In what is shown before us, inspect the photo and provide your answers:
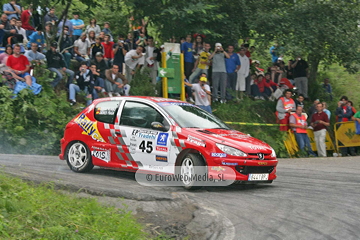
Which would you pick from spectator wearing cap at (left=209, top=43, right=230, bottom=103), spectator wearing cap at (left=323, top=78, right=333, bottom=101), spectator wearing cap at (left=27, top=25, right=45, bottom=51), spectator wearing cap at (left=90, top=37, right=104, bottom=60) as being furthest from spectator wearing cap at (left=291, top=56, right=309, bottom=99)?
spectator wearing cap at (left=27, top=25, right=45, bottom=51)

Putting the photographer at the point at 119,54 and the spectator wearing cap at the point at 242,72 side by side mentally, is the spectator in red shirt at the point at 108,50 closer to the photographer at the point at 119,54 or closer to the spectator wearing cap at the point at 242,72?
the photographer at the point at 119,54

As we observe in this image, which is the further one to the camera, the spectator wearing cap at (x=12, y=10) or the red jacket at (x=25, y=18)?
the red jacket at (x=25, y=18)

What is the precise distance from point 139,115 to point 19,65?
6.47 m

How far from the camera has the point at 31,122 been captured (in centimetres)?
1583

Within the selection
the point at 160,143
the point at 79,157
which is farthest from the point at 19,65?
the point at 160,143

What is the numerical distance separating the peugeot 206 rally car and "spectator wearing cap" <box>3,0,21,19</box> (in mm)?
8635

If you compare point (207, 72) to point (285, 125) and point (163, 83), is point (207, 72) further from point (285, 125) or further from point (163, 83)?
point (285, 125)

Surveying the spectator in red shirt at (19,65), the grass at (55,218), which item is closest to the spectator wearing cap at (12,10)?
the spectator in red shirt at (19,65)

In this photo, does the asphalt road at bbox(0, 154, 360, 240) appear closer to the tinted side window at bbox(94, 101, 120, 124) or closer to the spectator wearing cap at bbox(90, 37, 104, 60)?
the tinted side window at bbox(94, 101, 120, 124)

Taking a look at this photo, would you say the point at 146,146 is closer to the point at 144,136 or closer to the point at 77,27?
the point at 144,136

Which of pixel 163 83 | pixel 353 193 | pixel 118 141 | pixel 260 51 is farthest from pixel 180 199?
pixel 260 51

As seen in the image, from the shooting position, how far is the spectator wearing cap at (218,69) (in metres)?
19.9

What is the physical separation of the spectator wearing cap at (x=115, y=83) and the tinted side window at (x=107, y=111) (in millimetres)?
6784

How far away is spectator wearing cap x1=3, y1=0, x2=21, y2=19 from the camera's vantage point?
18891mm
